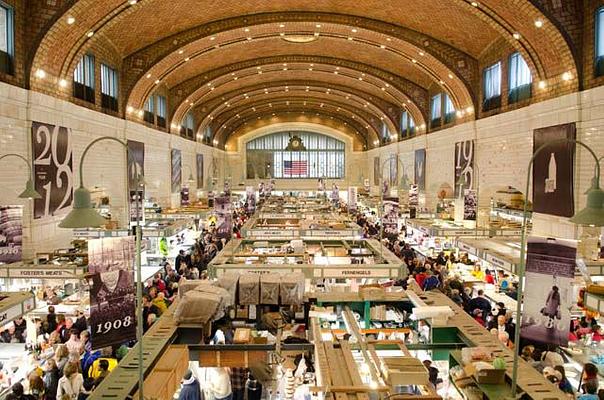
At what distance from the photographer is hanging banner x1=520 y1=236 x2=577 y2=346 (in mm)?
5469

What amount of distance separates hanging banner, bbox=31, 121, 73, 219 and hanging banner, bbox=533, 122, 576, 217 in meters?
12.8

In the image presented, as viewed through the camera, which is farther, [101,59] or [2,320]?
[101,59]

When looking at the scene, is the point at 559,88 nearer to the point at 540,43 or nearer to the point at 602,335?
the point at 540,43

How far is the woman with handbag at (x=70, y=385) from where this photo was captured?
7.51 meters

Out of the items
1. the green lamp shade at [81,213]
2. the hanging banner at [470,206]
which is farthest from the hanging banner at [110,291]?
the hanging banner at [470,206]

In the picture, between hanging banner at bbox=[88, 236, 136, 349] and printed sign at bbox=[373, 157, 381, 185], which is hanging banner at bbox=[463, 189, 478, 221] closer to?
hanging banner at bbox=[88, 236, 136, 349]

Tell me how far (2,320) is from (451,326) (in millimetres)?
6122

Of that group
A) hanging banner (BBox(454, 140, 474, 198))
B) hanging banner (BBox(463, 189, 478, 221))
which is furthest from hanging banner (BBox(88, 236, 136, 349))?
hanging banner (BBox(454, 140, 474, 198))

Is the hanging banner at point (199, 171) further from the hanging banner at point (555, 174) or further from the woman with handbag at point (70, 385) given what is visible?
the woman with handbag at point (70, 385)

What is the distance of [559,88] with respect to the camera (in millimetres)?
14102

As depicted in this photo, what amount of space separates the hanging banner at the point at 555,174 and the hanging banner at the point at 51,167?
12.8 meters

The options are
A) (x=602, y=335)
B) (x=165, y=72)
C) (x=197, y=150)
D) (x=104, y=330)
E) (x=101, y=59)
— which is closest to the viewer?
(x=104, y=330)

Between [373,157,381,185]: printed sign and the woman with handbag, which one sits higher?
[373,157,381,185]: printed sign

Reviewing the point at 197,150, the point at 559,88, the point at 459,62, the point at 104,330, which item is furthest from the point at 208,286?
the point at 197,150
